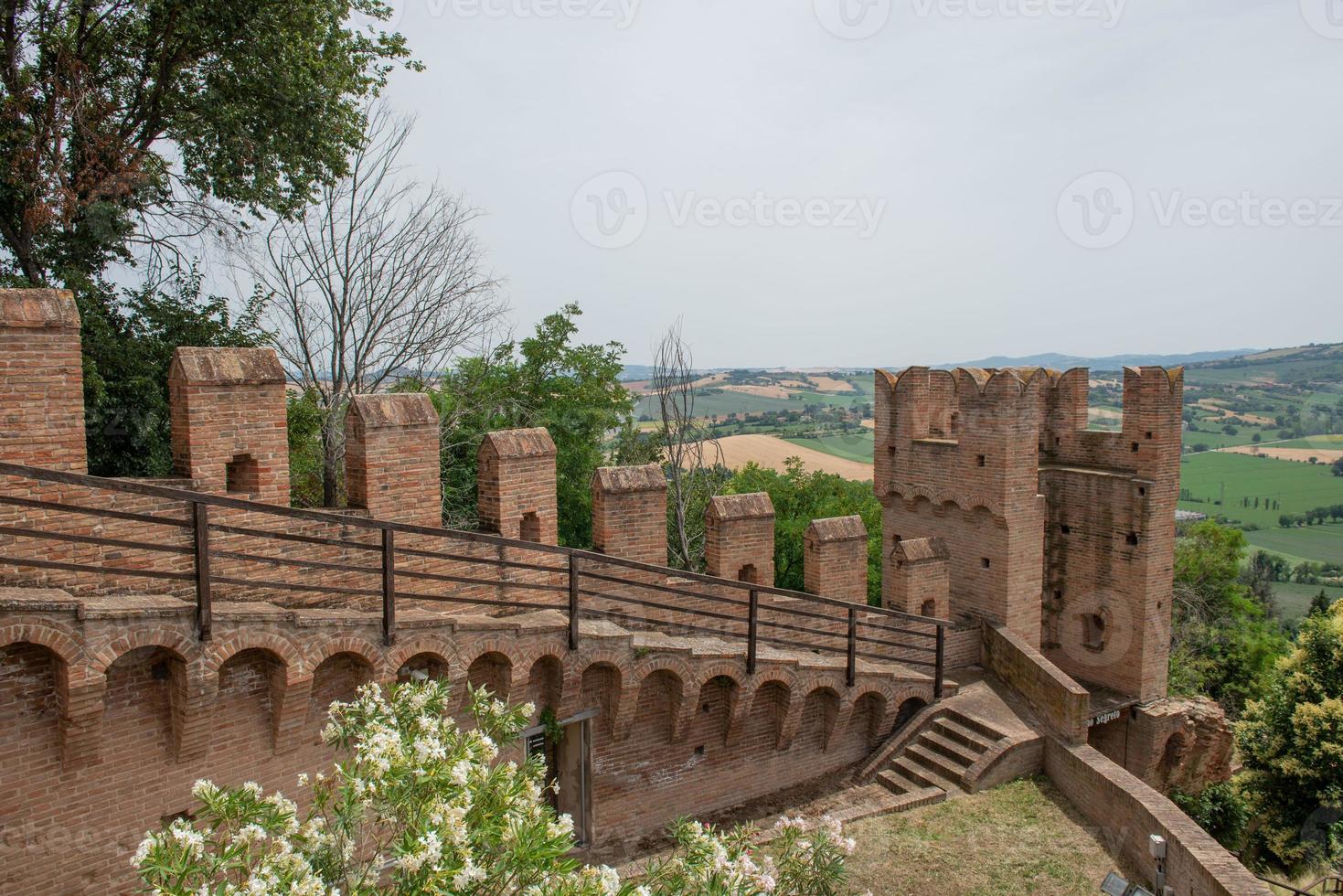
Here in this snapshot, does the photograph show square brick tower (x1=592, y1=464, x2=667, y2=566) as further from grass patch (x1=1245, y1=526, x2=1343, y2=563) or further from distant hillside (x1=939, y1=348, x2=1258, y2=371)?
grass patch (x1=1245, y1=526, x2=1343, y2=563)

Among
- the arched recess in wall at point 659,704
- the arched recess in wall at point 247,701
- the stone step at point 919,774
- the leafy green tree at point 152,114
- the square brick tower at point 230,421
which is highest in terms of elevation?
the leafy green tree at point 152,114

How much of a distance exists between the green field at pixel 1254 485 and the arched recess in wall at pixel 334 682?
82093 millimetres

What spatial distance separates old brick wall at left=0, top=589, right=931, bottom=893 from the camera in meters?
5.57

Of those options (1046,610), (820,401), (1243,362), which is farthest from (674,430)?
(1243,362)

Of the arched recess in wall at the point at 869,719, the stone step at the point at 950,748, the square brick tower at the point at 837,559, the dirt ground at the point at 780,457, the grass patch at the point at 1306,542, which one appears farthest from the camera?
the grass patch at the point at 1306,542

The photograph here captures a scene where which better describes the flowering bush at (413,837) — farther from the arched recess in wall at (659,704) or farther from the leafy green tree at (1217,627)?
the leafy green tree at (1217,627)

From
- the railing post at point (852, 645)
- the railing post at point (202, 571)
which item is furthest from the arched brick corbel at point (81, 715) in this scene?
the railing post at point (852, 645)

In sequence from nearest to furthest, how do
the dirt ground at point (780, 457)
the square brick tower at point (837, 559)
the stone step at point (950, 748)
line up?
1. the stone step at point (950, 748)
2. the square brick tower at point (837, 559)
3. the dirt ground at point (780, 457)

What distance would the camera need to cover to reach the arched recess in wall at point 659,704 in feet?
30.2

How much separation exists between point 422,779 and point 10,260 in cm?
1148

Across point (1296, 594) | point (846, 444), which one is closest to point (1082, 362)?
point (846, 444)

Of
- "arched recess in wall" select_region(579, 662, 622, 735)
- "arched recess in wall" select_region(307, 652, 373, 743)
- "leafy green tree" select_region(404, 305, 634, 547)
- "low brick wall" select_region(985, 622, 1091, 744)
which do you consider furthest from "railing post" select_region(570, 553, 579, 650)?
"leafy green tree" select_region(404, 305, 634, 547)

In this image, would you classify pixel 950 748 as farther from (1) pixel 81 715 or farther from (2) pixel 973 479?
(1) pixel 81 715

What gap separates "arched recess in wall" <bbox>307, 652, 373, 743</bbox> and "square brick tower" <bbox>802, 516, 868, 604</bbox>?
5761 mm
